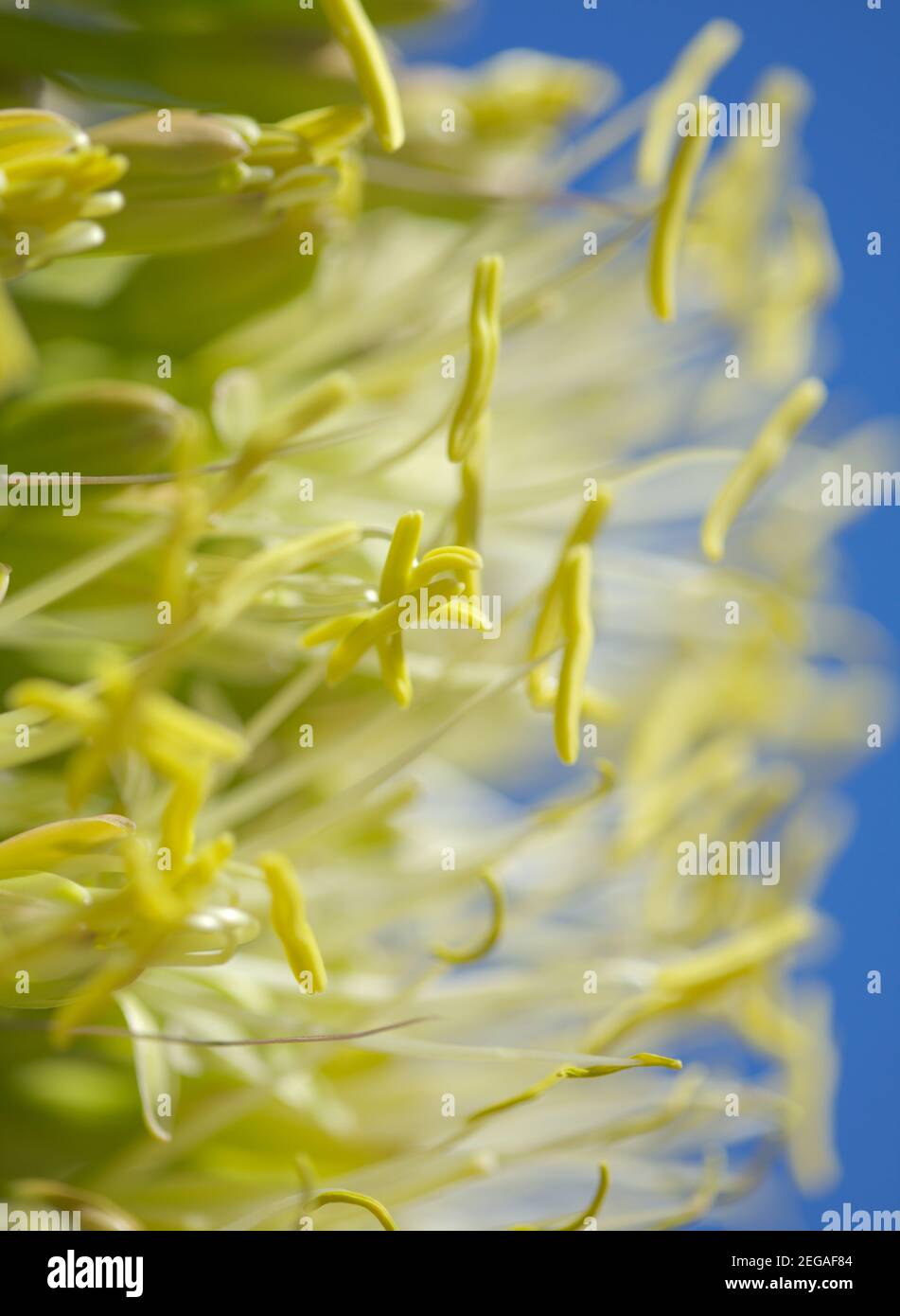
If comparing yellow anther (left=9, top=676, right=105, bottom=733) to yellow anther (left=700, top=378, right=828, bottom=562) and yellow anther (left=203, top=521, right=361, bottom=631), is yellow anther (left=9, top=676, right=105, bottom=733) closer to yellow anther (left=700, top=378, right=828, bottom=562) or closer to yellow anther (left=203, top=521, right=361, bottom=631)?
yellow anther (left=203, top=521, right=361, bottom=631)

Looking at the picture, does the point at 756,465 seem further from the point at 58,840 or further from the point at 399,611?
the point at 58,840

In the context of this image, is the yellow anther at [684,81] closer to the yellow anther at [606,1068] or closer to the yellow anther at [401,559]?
the yellow anther at [401,559]

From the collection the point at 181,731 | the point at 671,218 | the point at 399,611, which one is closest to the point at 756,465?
the point at 671,218

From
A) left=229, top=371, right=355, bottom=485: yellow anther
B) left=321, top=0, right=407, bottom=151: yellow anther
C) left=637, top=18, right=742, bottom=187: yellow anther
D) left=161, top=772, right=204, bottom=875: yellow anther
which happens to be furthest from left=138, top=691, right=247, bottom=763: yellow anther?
left=637, top=18, right=742, bottom=187: yellow anther

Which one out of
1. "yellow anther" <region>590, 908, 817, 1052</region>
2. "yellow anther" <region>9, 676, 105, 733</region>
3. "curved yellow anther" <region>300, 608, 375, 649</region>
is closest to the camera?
"yellow anther" <region>9, 676, 105, 733</region>

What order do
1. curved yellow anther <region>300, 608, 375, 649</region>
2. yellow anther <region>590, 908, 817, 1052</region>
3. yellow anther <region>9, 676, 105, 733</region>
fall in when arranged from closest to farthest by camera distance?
yellow anther <region>9, 676, 105, 733</region>
curved yellow anther <region>300, 608, 375, 649</region>
yellow anther <region>590, 908, 817, 1052</region>

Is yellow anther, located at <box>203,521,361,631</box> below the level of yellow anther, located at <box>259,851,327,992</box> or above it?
above
